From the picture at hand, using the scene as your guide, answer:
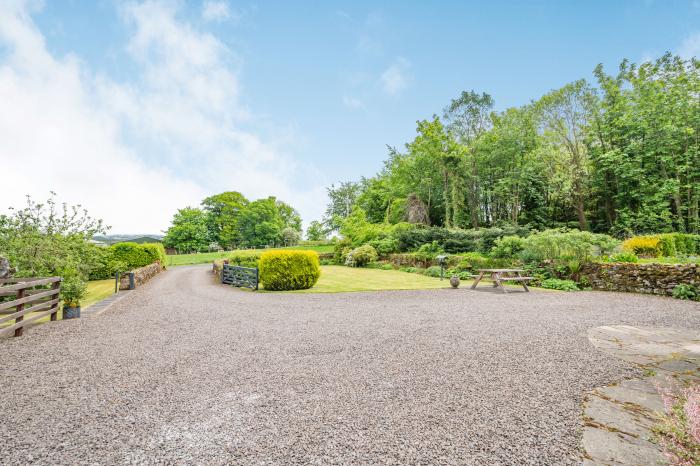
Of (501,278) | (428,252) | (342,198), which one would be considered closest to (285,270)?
(501,278)

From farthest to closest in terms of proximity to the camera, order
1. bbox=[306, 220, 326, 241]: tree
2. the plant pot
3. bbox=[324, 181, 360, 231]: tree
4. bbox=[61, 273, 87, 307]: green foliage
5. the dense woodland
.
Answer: bbox=[324, 181, 360, 231]: tree, bbox=[306, 220, 326, 241]: tree, the dense woodland, the plant pot, bbox=[61, 273, 87, 307]: green foliage

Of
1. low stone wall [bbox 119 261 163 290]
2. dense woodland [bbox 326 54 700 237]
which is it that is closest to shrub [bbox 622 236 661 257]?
dense woodland [bbox 326 54 700 237]

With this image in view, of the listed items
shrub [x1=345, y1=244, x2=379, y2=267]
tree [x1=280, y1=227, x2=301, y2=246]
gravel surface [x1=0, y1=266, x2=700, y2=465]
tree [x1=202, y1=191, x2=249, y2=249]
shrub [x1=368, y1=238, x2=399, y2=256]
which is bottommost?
gravel surface [x1=0, y1=266, x2=700, y2=465]

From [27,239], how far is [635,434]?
1640cm

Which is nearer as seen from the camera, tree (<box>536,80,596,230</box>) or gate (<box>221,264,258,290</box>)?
gate (<box>221,264,258,290</box>)

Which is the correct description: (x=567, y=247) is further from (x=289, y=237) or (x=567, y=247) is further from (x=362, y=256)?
(x=289, y=237)

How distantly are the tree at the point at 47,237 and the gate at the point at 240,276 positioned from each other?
16.9ft

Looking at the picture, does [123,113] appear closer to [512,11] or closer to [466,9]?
[466,9]

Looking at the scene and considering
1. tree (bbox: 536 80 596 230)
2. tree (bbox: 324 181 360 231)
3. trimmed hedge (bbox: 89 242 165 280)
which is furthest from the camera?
tree (bbox: 324 181 360 231)

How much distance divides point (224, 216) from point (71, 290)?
4400 centimetres

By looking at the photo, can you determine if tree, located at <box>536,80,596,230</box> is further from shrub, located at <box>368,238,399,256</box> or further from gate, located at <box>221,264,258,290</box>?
gate, located at <box>221,264,258,290</box>

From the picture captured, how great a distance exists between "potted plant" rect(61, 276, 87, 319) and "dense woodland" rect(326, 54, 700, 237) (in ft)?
66.6

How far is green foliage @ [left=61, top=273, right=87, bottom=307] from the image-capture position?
7.28m

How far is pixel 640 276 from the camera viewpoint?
375 inches
